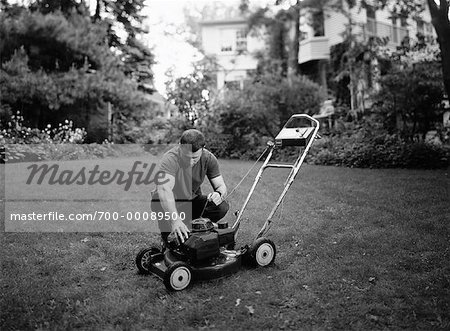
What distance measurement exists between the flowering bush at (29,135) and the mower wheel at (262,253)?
10637 millimetres

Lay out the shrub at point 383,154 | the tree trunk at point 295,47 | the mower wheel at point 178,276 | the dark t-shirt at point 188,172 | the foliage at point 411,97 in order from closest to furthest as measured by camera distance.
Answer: the mower wheel at point 178,276 < the dark t-shirt at point 188,172 < the shrub at point 383,154 < the foliage at point 411,97 < the tree trunk at point 295,47

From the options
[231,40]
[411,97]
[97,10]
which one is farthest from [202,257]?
[231,40]

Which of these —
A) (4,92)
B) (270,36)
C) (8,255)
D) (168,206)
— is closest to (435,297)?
(168,206)

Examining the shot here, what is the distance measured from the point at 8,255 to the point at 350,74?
53.1ft

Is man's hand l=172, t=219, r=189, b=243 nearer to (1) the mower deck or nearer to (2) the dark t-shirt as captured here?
(1) the mower deck

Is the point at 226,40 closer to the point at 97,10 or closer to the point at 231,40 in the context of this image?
the point at 231,40

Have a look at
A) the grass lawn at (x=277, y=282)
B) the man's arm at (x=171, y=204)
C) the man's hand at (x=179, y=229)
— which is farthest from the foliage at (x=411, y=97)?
the man's hand at (x=179, y=229)

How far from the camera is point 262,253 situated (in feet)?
14.1

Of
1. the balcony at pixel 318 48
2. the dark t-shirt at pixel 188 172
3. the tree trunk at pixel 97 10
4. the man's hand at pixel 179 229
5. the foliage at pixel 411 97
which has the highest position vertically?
the tree trunk at pixel 97 10

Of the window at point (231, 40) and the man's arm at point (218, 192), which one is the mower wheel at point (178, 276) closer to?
the man's arm at point (218, 192)

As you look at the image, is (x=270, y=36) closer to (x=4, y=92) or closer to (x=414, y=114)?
(x=414, y=114)

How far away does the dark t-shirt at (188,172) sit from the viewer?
4.12 meters

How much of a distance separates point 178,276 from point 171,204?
627 mm

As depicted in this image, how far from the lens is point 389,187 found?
26.7 ft
